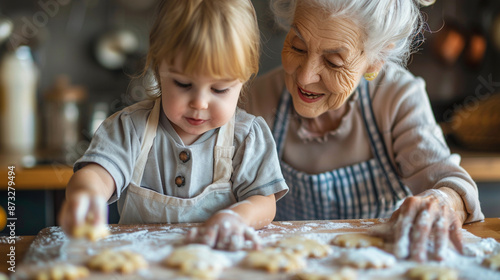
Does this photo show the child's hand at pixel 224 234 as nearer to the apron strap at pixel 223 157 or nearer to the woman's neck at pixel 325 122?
the apron strap at pixel 223 157

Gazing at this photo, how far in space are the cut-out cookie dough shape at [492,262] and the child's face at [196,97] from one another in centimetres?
51

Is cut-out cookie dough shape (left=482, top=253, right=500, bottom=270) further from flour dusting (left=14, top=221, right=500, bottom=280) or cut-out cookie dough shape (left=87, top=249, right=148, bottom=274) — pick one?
cut-out cookie dough shape (left=87, top=249, right=148, bottom=274)

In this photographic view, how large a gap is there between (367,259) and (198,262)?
0.87ft

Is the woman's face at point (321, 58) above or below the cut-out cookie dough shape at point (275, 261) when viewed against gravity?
above

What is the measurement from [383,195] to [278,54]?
1.22m

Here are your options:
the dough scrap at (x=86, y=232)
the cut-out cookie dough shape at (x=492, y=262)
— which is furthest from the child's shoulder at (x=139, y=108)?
the cut-out cookie dough shape at (x=492, y=262)

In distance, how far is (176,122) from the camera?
0.94m

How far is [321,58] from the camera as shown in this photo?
117 cm

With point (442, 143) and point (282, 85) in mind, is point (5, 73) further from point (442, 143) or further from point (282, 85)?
point (442, 143)

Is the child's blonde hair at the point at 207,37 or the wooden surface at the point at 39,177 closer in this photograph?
the child's blonde hair at the point at 207,37

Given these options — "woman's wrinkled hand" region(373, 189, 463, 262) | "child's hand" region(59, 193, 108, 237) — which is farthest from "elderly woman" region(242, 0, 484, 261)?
"child's hand" region(59, 193, 108, 237)

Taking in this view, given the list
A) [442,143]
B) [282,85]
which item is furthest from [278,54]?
[442,143]

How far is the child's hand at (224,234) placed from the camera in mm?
814

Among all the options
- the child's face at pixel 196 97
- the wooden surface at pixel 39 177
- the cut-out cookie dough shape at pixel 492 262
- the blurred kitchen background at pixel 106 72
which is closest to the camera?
the cut-out cookie dough shape at pixel 492 262
